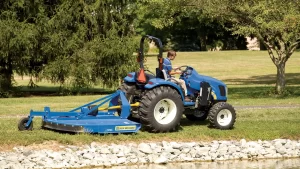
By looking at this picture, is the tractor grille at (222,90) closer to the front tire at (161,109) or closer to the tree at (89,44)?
the front tire at (161,109)

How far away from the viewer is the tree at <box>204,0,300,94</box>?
82.1ft

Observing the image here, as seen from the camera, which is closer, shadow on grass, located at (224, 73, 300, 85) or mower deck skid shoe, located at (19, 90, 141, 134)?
mower deck skid shoe, located at (19, 90, 141, 134)

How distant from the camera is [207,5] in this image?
26.5 m

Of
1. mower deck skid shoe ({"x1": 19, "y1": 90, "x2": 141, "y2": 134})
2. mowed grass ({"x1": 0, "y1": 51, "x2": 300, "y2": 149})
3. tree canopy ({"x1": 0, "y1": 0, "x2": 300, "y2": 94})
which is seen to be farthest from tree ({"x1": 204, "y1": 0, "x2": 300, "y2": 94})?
mower deck skid shoe ({"x1": 19, "y1": 90, "x2": 141, "y2": 134})

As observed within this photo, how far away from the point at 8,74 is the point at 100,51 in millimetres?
4725

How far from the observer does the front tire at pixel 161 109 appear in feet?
52.1

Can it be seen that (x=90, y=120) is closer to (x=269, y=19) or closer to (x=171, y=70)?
(x=171, y=70)

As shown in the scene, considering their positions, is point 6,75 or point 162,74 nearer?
point 162,74

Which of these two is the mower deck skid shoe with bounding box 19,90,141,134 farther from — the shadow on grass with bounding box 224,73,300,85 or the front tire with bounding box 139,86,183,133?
the shadow on grass with bounding box 224,73,300,85

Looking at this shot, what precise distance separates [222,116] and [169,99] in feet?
5.75

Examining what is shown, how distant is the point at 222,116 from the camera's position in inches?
673

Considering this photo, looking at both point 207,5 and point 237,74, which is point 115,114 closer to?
point 207,5

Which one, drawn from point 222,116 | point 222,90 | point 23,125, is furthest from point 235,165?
point 23,125

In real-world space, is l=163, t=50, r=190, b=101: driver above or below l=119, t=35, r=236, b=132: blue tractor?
above
